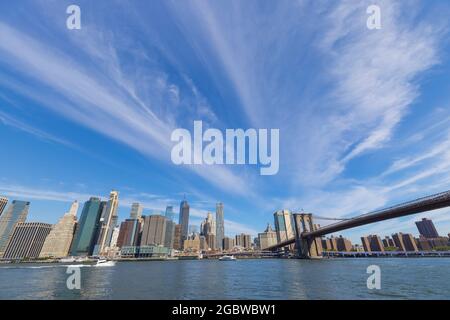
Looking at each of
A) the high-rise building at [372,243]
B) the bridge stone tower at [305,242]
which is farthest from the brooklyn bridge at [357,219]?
the high-rise building at [372,243]

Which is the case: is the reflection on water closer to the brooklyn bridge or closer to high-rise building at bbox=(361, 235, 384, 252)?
the brooklyn bridge

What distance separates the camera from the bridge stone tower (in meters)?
108

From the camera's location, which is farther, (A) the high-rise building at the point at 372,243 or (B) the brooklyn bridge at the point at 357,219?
(A) the high-rise building at the point at 372,243

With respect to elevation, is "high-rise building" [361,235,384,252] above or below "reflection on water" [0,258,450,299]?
above

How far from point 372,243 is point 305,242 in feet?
366

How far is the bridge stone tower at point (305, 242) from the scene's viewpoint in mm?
108125

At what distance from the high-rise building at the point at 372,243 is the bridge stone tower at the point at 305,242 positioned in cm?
9687

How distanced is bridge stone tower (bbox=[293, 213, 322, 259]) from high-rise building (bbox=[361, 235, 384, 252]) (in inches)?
3814

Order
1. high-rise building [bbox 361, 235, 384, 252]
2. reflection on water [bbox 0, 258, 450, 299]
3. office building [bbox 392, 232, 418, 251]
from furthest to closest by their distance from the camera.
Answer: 1. high-rise building [bbox 361, 235, 384, 252]
2. office building [bbox 392, 232, 418, 251]
3. reflection on water [bbox 0, 258, 450, 299]

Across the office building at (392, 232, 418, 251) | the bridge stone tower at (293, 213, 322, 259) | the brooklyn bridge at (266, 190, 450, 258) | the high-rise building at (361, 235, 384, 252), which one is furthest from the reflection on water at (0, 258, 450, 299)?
the office building at (392, 232, 418, 251)

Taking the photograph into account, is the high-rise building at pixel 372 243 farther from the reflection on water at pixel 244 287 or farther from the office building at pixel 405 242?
the reflection on water at pixel 244 287

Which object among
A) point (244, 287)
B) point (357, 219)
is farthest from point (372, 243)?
point (244, 287)
